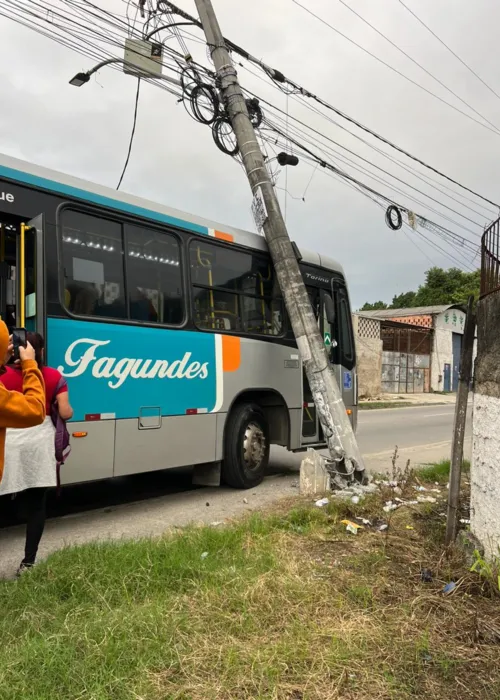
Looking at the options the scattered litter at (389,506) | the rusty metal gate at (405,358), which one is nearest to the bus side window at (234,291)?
the scattered litter at (389,506)

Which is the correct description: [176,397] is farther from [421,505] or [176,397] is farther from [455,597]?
[455,597]

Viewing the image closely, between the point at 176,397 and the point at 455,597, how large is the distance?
3.53m

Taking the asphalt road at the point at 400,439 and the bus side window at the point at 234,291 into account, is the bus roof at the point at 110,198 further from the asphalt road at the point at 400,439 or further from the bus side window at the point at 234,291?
the asphalt road at the point at 400,439

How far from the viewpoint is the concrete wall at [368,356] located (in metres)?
25.8

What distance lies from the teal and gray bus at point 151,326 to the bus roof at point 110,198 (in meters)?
0.01

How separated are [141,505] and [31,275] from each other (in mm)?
2925

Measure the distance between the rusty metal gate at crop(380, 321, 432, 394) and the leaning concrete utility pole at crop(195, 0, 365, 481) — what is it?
2276cm

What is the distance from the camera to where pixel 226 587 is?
11.1 ft

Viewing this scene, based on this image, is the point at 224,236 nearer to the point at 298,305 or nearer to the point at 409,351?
the point at 298,305

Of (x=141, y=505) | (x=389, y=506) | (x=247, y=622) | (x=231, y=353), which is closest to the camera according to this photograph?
(x=247, y=622)

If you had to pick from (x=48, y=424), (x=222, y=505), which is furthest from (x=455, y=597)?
(x=222, y=505)

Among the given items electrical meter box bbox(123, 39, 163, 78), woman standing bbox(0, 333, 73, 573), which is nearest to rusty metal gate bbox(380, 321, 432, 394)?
electrical meter box bbox(123, 39, 163, 78)

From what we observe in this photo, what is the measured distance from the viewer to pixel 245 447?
7.20m

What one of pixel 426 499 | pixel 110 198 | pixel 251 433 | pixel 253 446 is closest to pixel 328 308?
pixel 251 433
